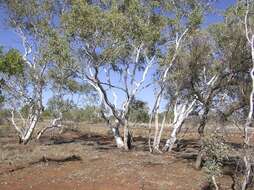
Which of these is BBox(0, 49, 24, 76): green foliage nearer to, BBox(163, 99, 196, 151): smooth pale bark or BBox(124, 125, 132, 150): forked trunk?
BBox(124, 125, 132, 150): forked trunk

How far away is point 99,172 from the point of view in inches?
801

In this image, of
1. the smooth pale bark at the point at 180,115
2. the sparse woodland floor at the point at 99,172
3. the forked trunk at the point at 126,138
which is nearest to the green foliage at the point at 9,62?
the sparse woodland floor at the point at 99,172

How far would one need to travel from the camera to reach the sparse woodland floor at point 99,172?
1822 cm

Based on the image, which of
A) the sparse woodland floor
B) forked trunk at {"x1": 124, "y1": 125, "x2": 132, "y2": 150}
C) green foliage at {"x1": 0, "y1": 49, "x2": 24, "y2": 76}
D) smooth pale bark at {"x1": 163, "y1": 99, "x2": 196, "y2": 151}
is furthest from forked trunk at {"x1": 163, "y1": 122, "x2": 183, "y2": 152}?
green foliage at {"x1": 0, "y1": 49, "x2": 24, "y2": 76}

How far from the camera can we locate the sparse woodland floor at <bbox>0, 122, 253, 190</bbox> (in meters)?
18.2

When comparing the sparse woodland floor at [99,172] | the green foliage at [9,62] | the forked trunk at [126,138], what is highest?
the green foliage at [9,62]

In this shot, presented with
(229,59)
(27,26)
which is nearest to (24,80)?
(27,26)

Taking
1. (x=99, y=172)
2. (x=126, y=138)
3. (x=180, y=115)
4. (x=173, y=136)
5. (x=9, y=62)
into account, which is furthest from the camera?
(x=126, y=138)

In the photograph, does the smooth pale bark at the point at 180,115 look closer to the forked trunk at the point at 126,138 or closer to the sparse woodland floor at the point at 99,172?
the sparse woodland floor at the point at 99,172

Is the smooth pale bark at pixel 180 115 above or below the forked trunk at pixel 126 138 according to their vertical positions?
above

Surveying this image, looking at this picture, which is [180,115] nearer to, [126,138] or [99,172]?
[126,138]

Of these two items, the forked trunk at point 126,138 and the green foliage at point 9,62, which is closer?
the green foliage at point 9,62

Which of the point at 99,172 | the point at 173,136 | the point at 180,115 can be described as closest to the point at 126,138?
the point at 173,136

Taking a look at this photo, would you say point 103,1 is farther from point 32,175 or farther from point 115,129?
point 32,175
